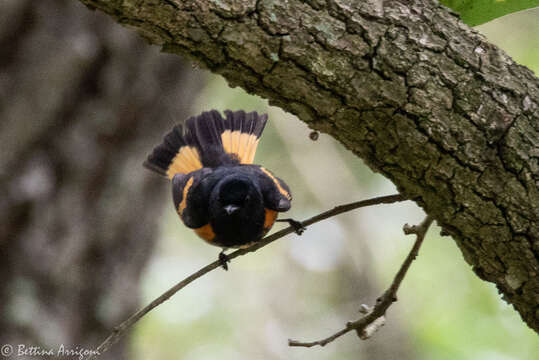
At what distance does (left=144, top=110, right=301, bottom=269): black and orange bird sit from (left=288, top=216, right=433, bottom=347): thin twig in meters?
1.24

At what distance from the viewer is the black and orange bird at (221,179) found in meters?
3.65

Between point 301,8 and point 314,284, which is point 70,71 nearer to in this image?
point 301,8

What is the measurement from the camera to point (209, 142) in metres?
4.20

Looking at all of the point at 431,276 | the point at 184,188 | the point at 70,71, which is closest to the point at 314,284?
the point at 431,276

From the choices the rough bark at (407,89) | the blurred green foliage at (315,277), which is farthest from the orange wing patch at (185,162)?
the rough bark at (407,89)

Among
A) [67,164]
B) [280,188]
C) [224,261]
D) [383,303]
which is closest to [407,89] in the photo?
[383,303]

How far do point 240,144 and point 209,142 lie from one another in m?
0.22

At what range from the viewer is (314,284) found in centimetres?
778

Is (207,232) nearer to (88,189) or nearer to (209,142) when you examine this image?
(209,142)

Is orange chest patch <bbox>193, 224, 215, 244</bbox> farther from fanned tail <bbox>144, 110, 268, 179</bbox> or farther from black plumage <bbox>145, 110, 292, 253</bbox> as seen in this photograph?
fanned tail <bbox>144, 110, 268, 179</bbox>

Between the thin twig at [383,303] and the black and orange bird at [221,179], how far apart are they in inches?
49.0

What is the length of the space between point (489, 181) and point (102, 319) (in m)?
2.98

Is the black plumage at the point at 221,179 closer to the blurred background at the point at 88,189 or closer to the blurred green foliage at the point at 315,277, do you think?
the blurred background at the point at 88,189

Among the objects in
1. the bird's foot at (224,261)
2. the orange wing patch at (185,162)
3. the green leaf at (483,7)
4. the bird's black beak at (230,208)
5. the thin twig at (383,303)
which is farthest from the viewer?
the orange wing patch at (185,162)
